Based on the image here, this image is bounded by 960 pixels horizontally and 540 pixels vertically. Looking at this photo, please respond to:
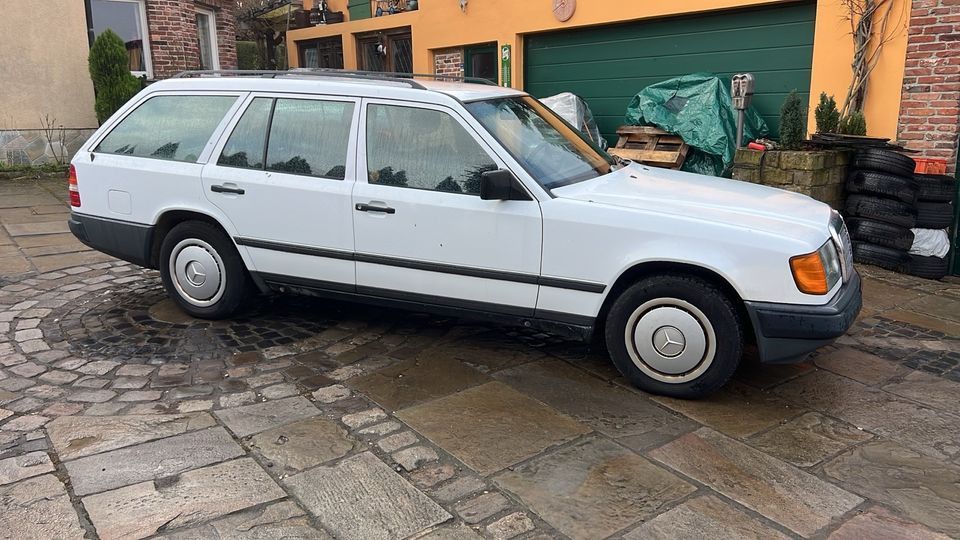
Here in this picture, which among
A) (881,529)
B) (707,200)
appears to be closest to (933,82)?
(707,200)

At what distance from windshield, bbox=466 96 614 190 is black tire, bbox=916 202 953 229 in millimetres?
3492

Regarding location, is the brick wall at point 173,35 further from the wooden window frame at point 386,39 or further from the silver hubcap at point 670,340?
the silver hubcap at point 670,340

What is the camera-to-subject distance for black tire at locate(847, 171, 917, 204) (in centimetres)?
659

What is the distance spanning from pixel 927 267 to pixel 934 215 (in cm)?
47

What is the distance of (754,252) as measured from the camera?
3.67m

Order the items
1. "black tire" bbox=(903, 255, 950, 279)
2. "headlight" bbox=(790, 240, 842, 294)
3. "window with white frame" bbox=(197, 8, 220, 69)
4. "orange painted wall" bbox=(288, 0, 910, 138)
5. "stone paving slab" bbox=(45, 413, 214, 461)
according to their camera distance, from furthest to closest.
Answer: "window with white frame" bbox=(197, 8, 220, 69) → "orange painted wall" bbox=(288, 0, 910, 138) → "black tire" bbox=(903, 255, 950, 279) → "headlight" bbox=(790, 240, 842, 294) → "stone paving slab" bbox=(45, 413, 214, 461)

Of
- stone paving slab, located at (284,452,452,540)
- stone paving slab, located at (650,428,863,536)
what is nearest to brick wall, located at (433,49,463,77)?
stone paving slab, located at (650,428,863,536)

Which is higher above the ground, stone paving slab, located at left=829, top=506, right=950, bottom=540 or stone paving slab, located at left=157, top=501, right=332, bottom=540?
stone paving slab, located at left=157, top=501, right=332, bottom=540

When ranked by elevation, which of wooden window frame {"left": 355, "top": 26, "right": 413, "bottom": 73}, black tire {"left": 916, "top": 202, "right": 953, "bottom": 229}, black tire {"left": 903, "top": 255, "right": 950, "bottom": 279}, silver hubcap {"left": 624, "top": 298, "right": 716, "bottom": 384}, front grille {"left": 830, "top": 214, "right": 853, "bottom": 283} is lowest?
black tire {"left": 903, "top": 255, "right": 950, "bottom": 279}

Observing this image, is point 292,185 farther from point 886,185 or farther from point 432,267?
point 886,185

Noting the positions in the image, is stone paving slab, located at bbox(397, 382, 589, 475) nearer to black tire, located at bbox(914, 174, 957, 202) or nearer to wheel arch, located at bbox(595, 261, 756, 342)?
wheel arch, located at bbox(595, 261, 756, 342)

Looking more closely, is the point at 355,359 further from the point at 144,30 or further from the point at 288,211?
the point at 144,30

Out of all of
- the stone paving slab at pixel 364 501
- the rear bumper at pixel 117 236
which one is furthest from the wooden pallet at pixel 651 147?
the stone paving slab at pixel 364 501

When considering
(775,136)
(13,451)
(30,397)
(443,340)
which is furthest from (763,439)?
(775,136)
